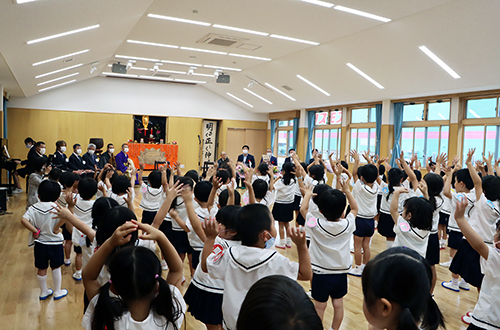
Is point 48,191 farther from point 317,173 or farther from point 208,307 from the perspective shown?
point 317,173

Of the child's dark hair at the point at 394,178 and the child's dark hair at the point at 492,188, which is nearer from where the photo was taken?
the child's dark hair at the point at 492,188

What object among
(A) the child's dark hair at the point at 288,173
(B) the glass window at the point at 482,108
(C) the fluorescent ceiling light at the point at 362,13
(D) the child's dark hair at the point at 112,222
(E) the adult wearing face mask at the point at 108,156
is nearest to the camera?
(D) the child's dark hair at the point at 112,222

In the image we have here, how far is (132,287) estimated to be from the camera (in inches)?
47.8

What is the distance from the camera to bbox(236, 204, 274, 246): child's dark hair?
5.25 ft

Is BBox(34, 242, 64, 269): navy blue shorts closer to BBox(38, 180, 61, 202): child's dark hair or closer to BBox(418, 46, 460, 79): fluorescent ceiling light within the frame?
BBox(38, 180, 61, 202): child's dark hair

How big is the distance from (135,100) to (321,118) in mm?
7506

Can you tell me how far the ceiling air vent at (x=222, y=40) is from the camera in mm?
7509

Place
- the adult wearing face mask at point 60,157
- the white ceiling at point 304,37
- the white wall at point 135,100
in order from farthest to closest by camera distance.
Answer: the white wall at point 135,100, the adult wearing face mask at point 60,157, the white ceiling at point 304,37

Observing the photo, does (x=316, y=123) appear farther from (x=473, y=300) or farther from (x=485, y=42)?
(x=473, y=300)

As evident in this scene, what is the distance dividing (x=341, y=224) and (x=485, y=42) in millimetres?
5614

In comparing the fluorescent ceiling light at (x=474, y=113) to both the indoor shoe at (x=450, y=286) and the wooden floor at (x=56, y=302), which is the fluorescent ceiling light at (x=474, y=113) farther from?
the indoor shoe at (x=450, y=286)

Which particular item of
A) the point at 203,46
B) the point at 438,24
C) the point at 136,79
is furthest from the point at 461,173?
the point at 136,79

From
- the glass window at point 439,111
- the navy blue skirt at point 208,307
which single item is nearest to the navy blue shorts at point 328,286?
the navy blue skirt at point 208,307

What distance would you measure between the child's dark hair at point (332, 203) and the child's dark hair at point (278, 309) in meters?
1.66
